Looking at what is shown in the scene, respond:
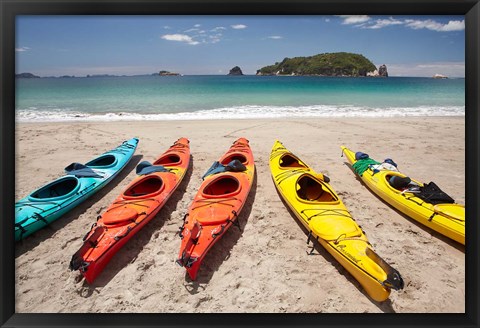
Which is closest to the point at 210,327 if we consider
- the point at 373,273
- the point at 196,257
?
the point at 196,257

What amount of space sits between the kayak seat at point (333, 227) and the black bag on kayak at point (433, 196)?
5.41 ft

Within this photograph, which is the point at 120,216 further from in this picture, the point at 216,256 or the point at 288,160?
the point at 288,160

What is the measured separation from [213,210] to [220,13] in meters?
2.77

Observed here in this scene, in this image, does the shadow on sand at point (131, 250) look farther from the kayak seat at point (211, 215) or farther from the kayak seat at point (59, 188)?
the kayak seat at point (59, 188)

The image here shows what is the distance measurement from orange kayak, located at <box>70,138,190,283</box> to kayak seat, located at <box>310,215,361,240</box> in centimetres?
256

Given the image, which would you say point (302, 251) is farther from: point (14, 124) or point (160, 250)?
point (14, 124)

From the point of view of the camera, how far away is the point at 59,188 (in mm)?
5207

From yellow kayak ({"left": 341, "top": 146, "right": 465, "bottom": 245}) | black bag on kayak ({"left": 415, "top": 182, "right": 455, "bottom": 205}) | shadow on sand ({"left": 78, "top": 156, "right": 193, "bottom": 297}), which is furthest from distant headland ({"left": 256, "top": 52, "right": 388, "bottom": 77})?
shadow on sand ({"left": 78, "top": 156, "right": 193, "bottom": 297})

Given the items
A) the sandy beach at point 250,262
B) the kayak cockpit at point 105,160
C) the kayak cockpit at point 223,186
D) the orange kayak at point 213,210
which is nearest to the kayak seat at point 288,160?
the sandy beach at point 250,262

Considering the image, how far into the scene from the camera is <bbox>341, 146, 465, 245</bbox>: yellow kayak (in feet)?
12.8

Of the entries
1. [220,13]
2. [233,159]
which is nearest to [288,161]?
[233,159]

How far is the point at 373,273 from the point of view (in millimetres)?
2902

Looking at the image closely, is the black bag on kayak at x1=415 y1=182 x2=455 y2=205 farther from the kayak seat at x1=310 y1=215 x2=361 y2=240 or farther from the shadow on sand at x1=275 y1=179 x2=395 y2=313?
the shadow on sand at x1=275 y1=179 x2=395 y2=313

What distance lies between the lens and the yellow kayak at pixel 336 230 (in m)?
2.86
